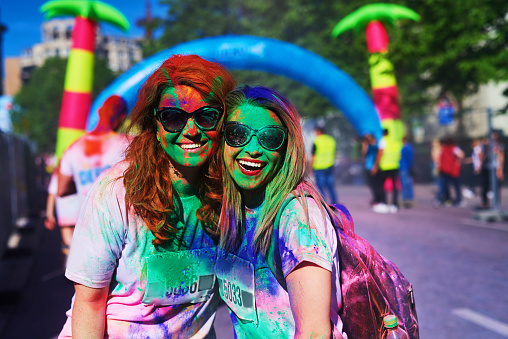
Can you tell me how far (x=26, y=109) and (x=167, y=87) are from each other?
54.9m

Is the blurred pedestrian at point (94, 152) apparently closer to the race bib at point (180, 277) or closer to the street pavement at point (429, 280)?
the street pavement at point (429, 280)

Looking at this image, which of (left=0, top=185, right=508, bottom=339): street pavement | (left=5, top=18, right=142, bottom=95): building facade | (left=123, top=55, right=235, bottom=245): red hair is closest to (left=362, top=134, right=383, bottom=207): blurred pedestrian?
(left=0, top=185, right=508, bottom=339): street pavement

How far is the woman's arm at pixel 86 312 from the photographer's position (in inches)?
61.2

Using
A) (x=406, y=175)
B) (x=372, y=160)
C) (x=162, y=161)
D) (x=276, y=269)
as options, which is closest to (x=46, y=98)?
(x=406, y=175)

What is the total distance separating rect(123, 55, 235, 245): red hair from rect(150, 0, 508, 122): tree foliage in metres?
0.27

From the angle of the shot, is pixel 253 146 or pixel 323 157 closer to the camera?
pixel 253 146

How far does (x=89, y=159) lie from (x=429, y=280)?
3.74 meters

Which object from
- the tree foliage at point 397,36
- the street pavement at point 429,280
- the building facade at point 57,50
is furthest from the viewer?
the building facade at point 57,50

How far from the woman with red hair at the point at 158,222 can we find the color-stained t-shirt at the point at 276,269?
0.47 feet

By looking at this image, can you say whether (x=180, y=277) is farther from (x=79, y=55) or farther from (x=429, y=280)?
(x=79, y=55)

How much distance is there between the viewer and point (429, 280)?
531 cm

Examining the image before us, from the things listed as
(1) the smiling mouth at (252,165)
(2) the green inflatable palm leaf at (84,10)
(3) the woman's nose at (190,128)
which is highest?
(2) the green inflatable palm leaf at (84,10)

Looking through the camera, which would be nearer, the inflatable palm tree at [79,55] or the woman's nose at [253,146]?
the woman's nose at [253,146]

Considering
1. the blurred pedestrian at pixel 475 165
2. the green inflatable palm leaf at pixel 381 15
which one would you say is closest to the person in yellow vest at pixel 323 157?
the green inflatable palm leaf at pixel 381 15
